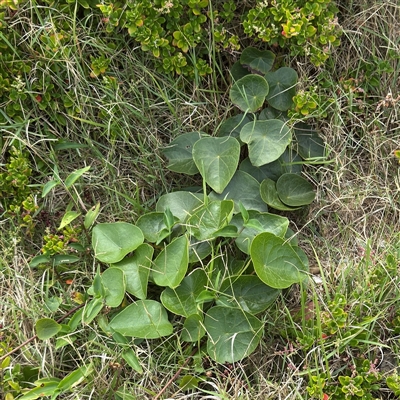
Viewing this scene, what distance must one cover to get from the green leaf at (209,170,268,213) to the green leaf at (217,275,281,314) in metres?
0.25

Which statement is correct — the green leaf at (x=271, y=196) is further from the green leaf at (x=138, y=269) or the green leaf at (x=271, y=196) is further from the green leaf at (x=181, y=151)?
the green leaf at (x=138, y=269)

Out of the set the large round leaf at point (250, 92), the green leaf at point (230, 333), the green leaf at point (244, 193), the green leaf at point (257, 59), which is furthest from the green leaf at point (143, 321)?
the green leaf at point (257, 59)

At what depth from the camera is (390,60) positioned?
1.97 meters

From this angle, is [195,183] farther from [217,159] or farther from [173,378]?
[173,378]

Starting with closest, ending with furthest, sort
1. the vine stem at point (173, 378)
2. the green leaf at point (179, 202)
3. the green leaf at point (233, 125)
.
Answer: the vine stem at point (173, 378), the green leaf at point (179, 202), the green leaf at point (233, 125)

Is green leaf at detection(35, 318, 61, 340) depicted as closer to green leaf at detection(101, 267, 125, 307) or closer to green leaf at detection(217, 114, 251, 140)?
green leaf at detection(101, 267, 125, 307)

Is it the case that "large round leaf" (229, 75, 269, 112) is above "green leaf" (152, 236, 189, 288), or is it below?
above

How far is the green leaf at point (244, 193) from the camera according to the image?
5.70 feet

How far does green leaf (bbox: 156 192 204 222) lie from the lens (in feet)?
5.64

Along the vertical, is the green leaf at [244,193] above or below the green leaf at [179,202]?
above

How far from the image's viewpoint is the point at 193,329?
1566mm

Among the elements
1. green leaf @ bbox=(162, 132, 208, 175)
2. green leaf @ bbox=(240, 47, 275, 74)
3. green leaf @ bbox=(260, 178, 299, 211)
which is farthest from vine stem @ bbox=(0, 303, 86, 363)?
green leaf @ bbox=(240, 47, 275, 74)

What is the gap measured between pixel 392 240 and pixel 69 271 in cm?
104

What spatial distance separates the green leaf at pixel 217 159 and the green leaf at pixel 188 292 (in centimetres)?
27
